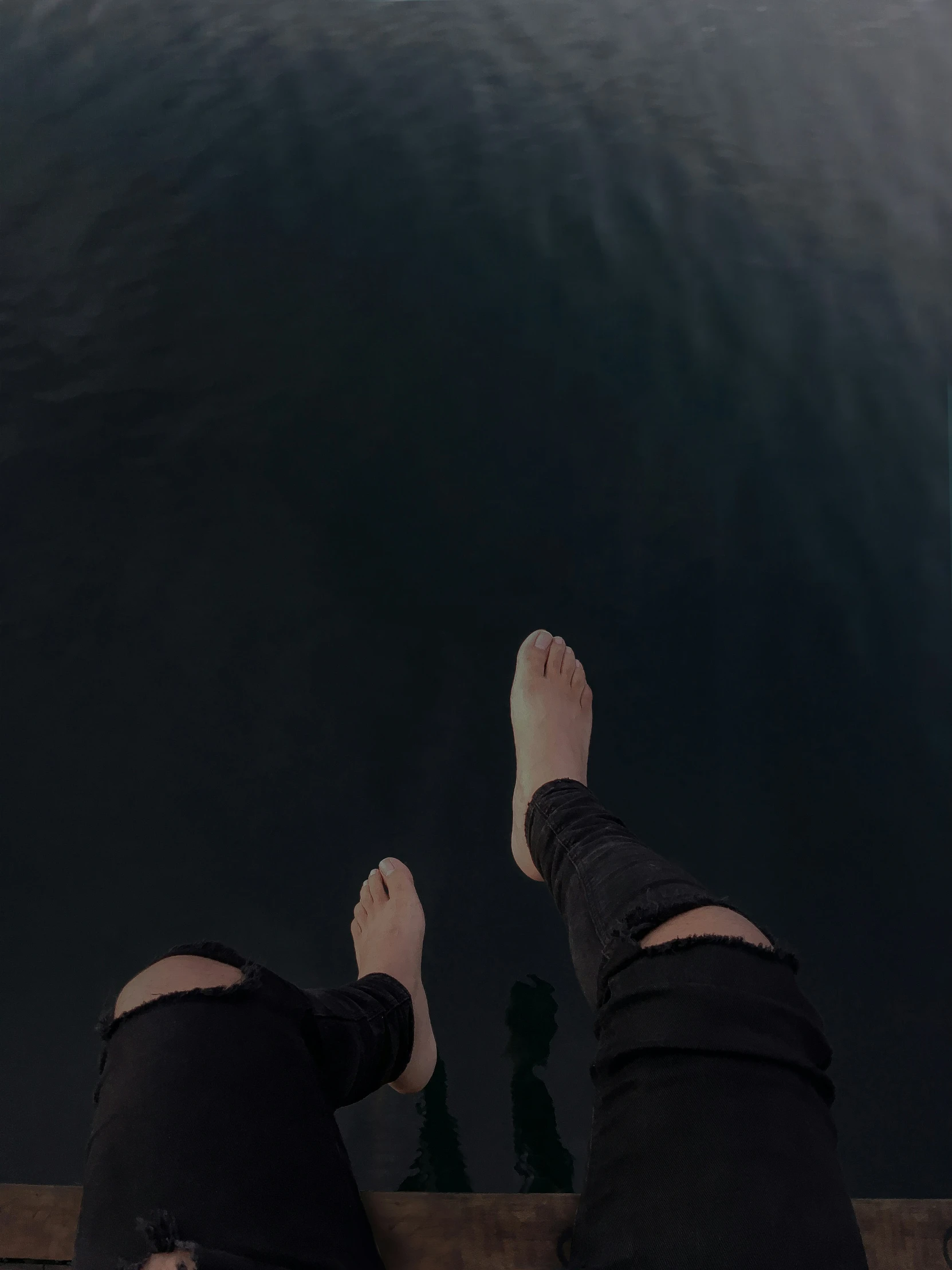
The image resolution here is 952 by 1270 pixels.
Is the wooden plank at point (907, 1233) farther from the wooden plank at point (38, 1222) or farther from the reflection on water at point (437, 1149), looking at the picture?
the wooden plank at point (38, 1222)

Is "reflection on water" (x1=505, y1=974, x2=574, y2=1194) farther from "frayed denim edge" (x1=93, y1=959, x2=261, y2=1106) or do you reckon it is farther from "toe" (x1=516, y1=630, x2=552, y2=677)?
"frayed denim edge" (x1=93, y1=959, x2=261, y2=1106)

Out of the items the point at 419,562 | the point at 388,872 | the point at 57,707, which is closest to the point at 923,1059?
the point at 388,872

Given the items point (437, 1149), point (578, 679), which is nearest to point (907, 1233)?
point (437, 1149)

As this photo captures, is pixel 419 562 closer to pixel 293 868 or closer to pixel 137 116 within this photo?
pixel 293 868

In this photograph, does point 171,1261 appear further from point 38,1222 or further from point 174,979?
point 38,1222

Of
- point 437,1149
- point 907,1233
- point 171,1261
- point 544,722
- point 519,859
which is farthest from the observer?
point 544,722

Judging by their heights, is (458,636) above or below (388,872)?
above
